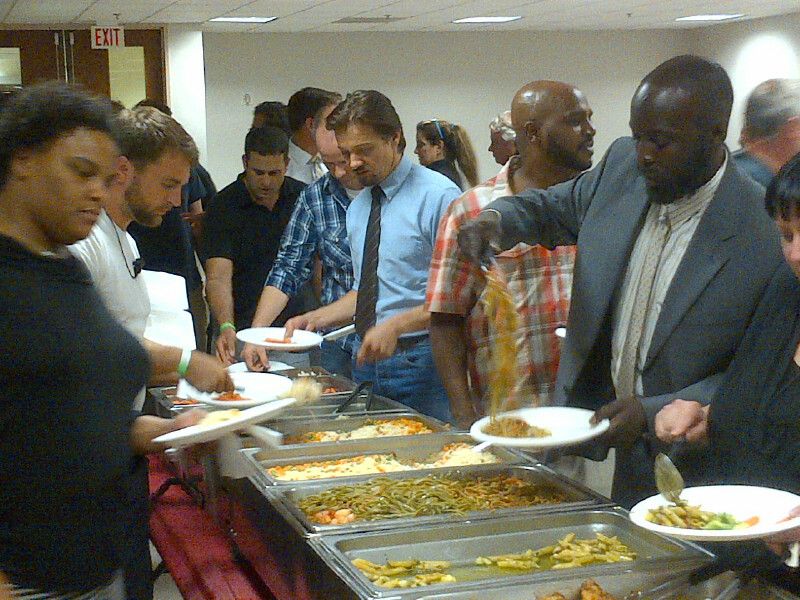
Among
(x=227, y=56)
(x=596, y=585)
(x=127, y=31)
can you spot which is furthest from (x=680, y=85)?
(x=227, y=56)

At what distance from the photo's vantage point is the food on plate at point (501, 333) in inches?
88.6

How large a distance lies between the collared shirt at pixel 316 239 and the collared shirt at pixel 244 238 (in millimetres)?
541

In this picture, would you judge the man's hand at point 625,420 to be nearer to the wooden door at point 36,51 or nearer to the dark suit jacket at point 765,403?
the dark suit jacket at point 765,403

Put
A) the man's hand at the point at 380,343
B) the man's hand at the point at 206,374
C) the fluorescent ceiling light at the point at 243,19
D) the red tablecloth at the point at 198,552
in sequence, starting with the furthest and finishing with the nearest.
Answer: the fluorescent ceiling light at the point at 243,19, the man's hand at the point at 380,343, the man's hand at the point at 206,374, the red tablecloth at the point at 198,552

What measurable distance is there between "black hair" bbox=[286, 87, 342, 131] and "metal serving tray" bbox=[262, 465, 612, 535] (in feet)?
7.74

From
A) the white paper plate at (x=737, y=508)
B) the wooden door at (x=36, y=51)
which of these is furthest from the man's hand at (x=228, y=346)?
the wooden door at (x=36, y=51)

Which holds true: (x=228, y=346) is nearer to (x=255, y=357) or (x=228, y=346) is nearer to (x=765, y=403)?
(x=255, y=357)

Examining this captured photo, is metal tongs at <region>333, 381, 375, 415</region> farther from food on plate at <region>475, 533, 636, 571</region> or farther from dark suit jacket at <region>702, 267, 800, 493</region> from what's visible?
dark suit jacket at <region>702, 267, 800, 493</region>

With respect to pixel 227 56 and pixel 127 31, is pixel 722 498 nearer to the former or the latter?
pixel 127 31

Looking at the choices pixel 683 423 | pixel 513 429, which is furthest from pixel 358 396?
pixel 683 423

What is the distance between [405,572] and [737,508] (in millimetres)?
547

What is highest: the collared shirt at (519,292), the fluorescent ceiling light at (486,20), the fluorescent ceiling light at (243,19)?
the fluorescent ceiling light at (486,20)

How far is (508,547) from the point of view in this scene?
187cm

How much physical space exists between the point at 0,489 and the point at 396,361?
1639 millimetres
